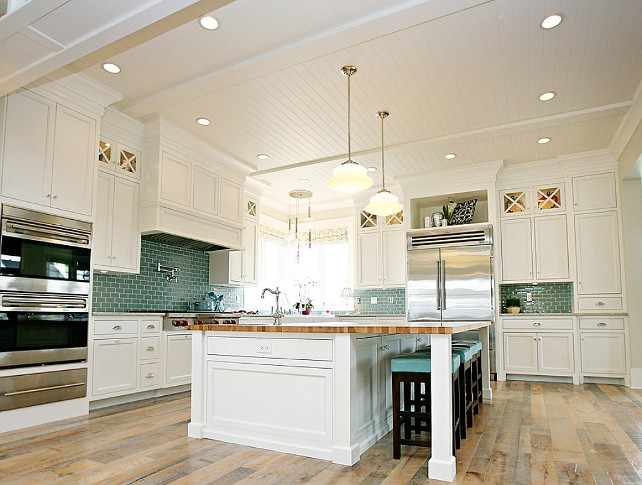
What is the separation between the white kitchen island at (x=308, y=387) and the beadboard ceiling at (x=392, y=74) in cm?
207

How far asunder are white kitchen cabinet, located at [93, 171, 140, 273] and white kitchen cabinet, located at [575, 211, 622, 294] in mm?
5345

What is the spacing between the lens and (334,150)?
5969 millimetres

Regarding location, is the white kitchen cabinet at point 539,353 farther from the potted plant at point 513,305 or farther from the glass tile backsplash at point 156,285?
the glass tile backsplash at point 156,285

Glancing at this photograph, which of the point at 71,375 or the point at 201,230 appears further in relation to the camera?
the point at 201,230

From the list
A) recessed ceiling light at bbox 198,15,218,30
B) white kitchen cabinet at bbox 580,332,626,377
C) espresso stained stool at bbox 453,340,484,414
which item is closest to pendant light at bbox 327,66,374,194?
recessed ceiling light at bbox 198,15,218,30

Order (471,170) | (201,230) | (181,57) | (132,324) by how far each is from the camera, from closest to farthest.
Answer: (181,57), (132,324), (201,230), (471,170)

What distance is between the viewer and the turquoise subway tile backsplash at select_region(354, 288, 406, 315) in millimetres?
7605

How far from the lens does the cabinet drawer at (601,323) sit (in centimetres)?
575

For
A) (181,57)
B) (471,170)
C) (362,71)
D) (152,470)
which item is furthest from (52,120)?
(471,170)

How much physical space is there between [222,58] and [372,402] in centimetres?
283

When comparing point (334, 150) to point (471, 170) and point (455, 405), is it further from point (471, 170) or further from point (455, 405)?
point (455, 405)

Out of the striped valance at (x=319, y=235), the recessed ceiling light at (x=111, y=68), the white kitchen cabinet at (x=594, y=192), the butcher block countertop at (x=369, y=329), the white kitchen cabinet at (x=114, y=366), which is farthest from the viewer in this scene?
the striped valance at (x=319, y=235)

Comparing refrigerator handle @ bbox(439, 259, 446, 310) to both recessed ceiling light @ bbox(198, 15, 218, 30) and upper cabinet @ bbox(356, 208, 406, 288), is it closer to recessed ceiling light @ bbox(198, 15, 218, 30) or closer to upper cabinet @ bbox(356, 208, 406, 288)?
upper cabinet @ bbox(356, 208, 406, 288)

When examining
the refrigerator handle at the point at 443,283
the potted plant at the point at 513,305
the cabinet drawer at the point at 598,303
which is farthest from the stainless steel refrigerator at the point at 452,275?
the cabinet drawer at the point at 598,303
